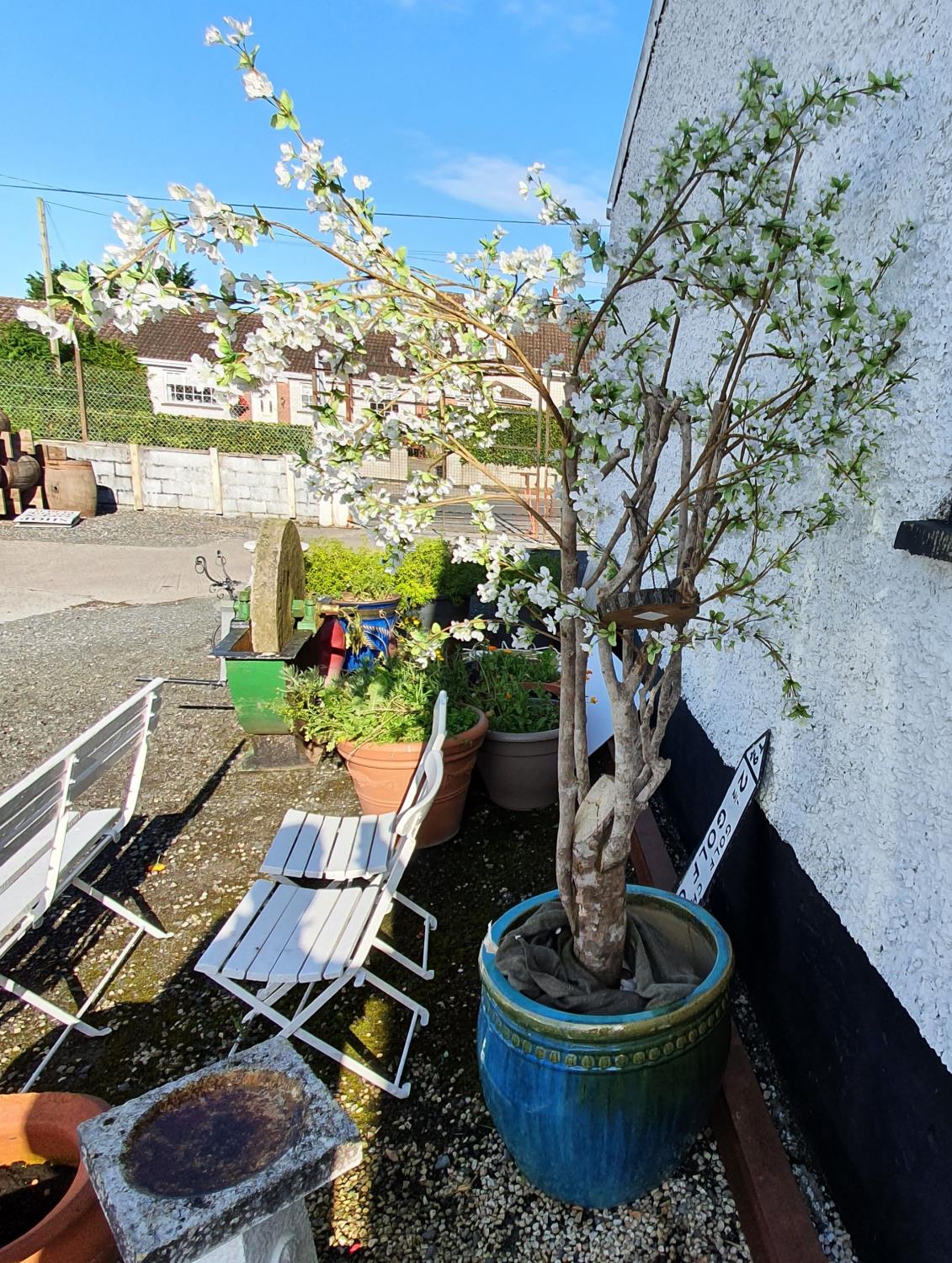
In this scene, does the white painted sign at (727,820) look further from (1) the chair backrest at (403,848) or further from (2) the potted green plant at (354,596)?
(2) the potted green plant at (354,596)

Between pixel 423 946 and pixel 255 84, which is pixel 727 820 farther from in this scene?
pixel 255 84

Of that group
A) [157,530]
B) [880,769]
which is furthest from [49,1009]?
[157,530]

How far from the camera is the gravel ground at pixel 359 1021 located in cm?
178

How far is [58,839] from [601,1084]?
1959 mm

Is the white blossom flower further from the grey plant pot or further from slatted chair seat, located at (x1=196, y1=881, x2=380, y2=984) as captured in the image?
the grey plant pot

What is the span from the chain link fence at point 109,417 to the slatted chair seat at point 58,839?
48.7ft

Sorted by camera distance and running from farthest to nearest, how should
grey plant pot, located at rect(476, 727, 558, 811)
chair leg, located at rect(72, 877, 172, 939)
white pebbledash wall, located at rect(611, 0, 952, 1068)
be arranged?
grey plant pot, located at rect(476, 727, 558, 811) < chair leg, located at rect(72, 877, 172, 939) < white pebbledash wall, located at rect(611, 0, 952, 1068)

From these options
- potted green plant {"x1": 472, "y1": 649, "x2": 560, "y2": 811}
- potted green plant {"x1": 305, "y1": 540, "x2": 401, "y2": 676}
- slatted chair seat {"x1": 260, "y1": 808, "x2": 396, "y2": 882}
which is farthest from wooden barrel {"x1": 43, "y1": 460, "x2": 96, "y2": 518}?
slatted chair seat {"x1": 260, "y1": 808, "x2": 396, "y2": 882}

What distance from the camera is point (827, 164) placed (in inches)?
78.1

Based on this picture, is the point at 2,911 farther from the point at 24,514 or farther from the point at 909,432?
the point at 24,514

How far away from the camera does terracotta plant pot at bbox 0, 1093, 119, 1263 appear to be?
129 centimetres

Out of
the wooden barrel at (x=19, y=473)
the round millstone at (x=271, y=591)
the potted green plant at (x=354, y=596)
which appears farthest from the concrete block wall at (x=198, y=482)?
the round millstone at (x=271, y=591)

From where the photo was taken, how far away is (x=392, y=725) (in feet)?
12.0

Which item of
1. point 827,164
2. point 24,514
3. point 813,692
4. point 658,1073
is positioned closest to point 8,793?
point 658,1073
